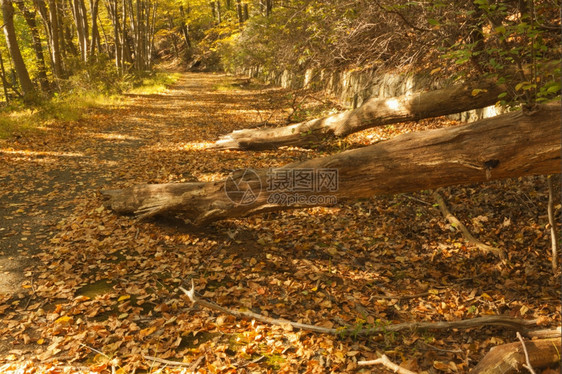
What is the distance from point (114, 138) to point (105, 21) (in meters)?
28.4

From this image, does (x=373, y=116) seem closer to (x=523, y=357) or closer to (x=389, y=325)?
(x=389, y=325)

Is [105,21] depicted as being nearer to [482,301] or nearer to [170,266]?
[170,266]

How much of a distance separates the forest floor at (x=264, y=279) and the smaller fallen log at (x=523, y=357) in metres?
0.10

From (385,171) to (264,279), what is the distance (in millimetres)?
2050

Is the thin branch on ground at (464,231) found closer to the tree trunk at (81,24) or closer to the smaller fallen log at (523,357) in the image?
the smaller fallen log at (523,357)

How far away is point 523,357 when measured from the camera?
2.71 m

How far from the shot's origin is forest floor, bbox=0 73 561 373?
136 inches

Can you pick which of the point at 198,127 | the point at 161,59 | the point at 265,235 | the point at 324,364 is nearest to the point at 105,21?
the point at 161,59

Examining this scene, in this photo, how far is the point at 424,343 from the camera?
3512 mm

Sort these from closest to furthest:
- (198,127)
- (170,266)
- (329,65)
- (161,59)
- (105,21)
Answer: (170,266) < (329,65) < (198,127) < (105,21) < (161,59)

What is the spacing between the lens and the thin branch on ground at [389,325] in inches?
125

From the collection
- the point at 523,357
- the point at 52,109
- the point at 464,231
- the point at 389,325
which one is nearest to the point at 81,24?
the point at 52,109

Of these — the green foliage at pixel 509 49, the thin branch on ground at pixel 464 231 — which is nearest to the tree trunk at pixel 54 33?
the green foliage at pixel 509 49

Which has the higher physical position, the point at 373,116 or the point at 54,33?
the point at 54,33
